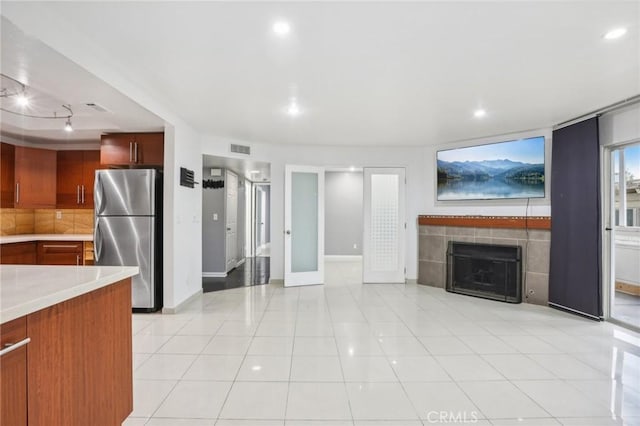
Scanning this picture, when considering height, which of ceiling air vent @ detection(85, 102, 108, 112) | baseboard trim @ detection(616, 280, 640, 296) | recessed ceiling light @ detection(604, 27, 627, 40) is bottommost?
baseboard trim @ detection(616, 280, 640, 296)

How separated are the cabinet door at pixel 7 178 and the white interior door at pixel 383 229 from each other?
5.27 m

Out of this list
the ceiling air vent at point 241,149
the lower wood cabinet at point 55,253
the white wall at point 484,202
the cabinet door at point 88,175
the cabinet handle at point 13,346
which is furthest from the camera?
the ceiling air vent at point 241,149

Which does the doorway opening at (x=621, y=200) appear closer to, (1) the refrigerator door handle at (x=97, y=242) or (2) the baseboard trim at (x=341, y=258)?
(2) the baseboard trim at (x=341, y=258)

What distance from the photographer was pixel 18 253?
404 centimetres

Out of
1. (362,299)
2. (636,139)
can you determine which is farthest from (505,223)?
(362,299)

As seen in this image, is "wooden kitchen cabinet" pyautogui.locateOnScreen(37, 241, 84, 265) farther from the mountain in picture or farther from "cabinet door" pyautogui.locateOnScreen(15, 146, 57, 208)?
the mountain in picture

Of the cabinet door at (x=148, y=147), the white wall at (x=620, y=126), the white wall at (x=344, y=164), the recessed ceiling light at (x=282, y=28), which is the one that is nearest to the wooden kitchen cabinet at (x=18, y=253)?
the cabinet door at (x=148, y=147)

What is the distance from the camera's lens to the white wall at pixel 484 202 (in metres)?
4.33

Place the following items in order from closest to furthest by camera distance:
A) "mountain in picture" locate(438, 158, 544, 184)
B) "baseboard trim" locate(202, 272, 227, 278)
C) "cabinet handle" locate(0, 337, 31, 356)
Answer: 1. "cabinet handle" locate(0, 337, 31, 356)
2. "mountain in picture" locate(438, 158, 544, 184)
3. "baseboard trim" locate(202, 272, 227, 278)

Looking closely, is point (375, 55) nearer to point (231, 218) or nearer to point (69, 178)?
point (69, 178)

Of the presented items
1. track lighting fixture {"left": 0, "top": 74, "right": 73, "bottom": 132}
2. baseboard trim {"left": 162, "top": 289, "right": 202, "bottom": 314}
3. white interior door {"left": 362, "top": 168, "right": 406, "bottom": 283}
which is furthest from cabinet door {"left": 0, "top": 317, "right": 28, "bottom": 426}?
white interior door {"left": 362, "top": 168, "right": 406, "bottom": 283}

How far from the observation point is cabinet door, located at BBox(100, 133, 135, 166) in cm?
404

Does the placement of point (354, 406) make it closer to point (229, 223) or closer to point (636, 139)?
point (636, 139)

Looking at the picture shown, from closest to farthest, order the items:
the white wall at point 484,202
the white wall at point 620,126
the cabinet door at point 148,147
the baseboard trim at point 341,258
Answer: the white wall at point 620,126, the cabinet door at point 148,147, the white wall at point 484,202, the baseboard trim at point 341,258
